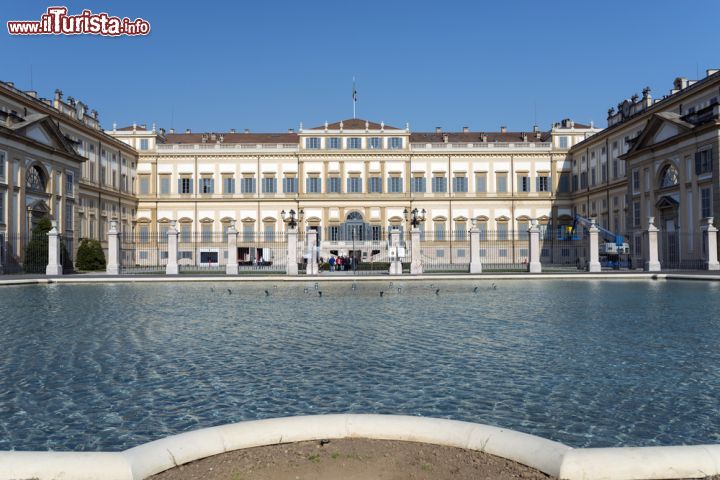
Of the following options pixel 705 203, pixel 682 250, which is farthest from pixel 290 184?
pixel 705 203

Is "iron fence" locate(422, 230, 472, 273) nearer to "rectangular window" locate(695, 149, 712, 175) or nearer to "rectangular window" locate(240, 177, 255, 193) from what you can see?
"rectangular window" locate(240, 177, 255, 193)

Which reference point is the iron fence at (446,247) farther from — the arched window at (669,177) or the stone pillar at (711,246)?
the stone pillar at (711,246)

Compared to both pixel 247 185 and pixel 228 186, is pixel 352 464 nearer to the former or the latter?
pixel 247 185

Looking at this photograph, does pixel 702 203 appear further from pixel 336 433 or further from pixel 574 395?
pixel 336 433

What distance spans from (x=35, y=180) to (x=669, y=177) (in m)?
38.6

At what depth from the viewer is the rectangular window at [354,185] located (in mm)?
57438

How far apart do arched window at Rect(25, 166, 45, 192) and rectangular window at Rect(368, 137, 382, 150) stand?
29247mm

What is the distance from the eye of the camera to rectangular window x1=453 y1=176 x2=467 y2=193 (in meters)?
57.8

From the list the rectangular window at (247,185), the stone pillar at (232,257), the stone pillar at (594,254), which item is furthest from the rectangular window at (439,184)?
the stone pillar at (232,257)

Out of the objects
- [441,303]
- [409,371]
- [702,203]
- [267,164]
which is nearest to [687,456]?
[409,371]

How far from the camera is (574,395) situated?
234 inches

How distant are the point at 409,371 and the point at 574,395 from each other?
1908mm

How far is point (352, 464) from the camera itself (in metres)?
3.79

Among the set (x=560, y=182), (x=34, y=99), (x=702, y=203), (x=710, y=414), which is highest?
(x=34, y=99)
